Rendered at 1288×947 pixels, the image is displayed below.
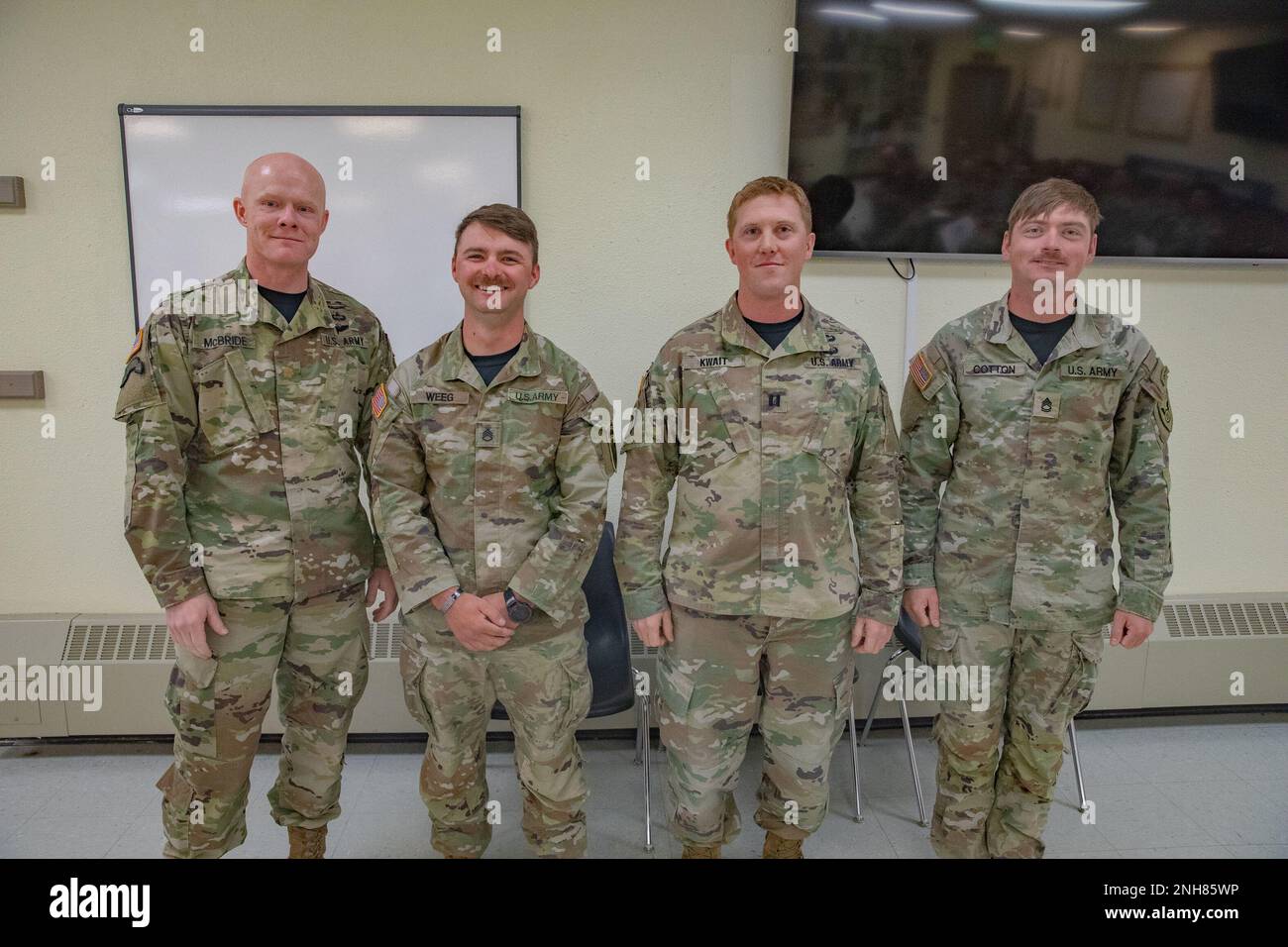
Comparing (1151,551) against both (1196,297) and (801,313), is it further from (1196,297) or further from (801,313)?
(1196,297)

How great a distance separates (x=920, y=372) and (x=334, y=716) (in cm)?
173

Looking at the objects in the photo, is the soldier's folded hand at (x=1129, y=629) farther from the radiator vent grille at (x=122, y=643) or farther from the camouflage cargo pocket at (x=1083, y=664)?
the radiator vent grille at (x=122, y=643)

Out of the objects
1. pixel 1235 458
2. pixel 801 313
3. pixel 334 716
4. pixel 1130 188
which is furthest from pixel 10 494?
pixel 1235 458

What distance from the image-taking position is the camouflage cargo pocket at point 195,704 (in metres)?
1.71

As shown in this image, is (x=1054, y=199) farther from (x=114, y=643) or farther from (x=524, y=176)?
(x=114, y=643)

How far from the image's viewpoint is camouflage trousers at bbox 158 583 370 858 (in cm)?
174

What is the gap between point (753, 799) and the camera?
8.00 feet

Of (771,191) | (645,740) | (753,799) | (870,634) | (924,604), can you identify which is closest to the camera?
(771,191)

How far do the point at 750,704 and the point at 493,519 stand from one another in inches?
29.7

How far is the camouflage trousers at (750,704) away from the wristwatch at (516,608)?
0.36 m

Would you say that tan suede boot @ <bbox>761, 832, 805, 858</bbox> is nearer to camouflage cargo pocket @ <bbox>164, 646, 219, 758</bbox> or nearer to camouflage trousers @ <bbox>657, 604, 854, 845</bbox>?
camouflage trousers @ <bbox>657, 604, 854, 845</bbox>

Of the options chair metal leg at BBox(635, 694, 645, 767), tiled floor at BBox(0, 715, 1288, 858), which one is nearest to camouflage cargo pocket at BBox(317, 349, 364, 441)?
tiled floor at BBox(0, 715, 1288, 858)

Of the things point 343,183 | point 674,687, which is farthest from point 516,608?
point 343,183

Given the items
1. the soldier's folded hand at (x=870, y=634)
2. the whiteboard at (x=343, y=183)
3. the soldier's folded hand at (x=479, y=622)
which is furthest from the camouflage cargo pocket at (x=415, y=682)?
the whiteboard at (x=343, y=183)
